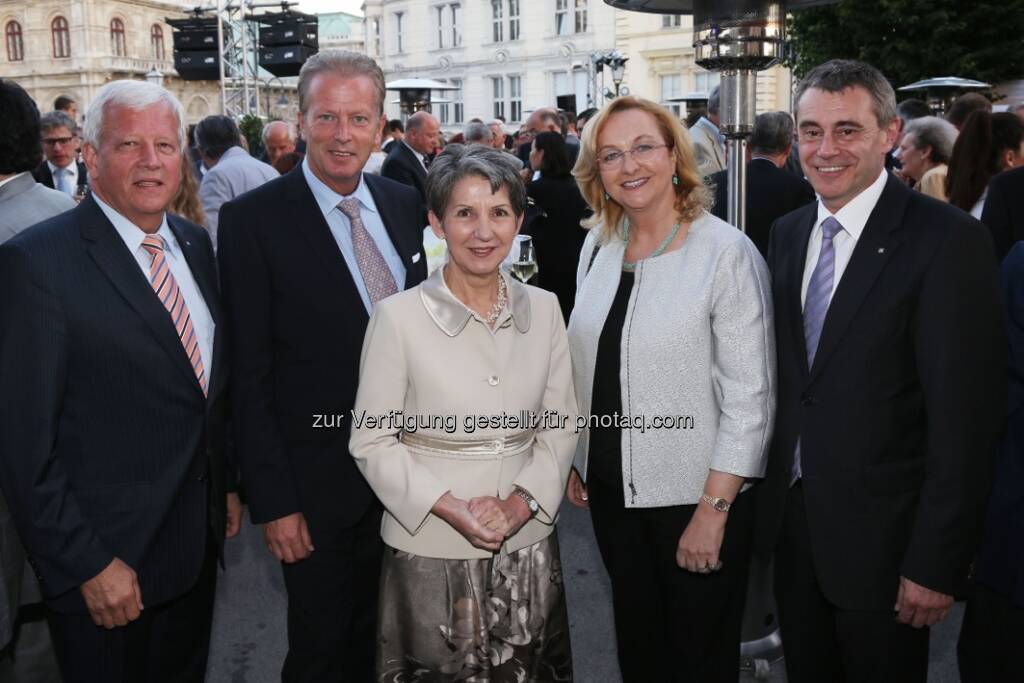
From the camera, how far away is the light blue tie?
224cm

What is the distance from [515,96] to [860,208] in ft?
115

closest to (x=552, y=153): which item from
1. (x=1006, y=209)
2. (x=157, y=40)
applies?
(x=1006, y=209)

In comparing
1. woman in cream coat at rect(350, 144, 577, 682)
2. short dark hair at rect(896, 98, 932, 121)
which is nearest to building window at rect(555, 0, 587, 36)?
short dark hair at rect(896, 98, 932, 121)

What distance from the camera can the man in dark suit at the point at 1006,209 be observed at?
336 centimetres

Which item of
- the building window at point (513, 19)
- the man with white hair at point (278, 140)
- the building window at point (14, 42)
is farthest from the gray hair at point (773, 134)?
the building window at point (14, 42)

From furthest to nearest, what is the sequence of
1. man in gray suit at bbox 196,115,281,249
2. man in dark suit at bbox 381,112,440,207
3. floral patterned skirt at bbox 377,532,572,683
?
1. man in dark suit at bbox 381,112,440,207
2. man in gray suit at bbox 196,115,281,249
3. floral patterned skirt at bbox 377,532,572,683

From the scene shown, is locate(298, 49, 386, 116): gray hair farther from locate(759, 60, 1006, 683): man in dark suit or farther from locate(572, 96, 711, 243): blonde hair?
locate(759, 60, 1006, 683): man in dark suit

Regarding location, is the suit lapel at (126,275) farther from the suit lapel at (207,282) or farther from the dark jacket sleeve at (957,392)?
the dark jacket sleeve at (957,392)

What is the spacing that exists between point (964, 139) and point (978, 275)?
98.5 inches

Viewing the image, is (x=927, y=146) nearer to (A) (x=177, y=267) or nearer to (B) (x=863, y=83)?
(B) (x=863, y=83)

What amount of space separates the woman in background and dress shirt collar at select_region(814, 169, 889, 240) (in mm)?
4348

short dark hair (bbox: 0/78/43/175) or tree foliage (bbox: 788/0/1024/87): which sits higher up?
tree foliage (bbox: 788/0/1024/87)

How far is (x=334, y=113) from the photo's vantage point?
2488 millimetres

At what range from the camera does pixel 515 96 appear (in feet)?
118
